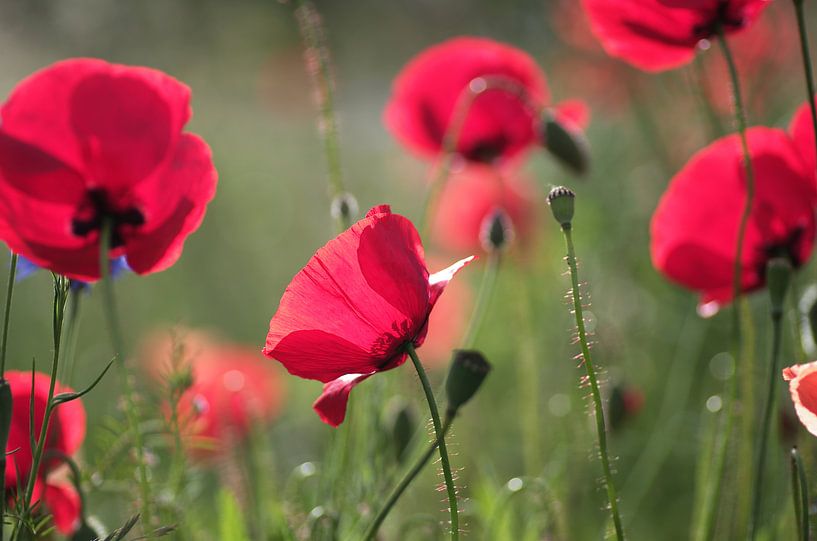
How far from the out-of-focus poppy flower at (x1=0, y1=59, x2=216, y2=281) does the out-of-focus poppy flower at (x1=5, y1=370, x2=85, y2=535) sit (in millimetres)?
86

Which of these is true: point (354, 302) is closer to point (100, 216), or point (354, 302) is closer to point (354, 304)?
point (354, 304)

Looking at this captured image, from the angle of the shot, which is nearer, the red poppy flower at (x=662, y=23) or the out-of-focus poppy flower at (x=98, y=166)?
the out-of-focus poppy flower at (x=98, y=166)

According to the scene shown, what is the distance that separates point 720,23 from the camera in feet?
2.30

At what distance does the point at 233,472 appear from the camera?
0.85 meters

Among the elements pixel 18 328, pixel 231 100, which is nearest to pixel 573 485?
pixel 18 328

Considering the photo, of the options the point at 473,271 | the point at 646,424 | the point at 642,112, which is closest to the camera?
the point at 646,424

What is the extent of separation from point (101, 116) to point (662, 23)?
0.41 m

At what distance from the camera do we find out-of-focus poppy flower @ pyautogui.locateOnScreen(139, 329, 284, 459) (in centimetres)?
71

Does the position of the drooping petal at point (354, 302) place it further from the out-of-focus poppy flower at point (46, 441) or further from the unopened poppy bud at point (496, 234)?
the unopened poppy bud at point (496, 234)

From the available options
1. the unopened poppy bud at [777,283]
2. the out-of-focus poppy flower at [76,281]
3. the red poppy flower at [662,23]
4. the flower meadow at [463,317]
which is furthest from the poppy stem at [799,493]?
the out-of-focus poppy flower at [76,281]

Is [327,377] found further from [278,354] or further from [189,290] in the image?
[189,290]

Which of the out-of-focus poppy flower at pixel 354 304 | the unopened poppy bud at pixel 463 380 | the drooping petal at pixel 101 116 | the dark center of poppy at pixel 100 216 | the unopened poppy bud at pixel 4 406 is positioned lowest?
the unopened poppy bud at pixel 4 406

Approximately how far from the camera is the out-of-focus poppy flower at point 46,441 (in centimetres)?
63

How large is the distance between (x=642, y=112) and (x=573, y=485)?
79cm
